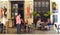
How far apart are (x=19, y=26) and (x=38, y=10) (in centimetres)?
206

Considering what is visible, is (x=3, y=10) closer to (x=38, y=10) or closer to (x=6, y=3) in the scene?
(x=6, y=3)

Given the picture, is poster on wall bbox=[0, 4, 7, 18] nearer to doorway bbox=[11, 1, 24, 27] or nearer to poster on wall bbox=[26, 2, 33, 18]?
doorway bbox=[11, 1, 24, 27]

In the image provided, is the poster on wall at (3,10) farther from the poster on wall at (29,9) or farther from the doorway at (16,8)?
the poster on wall at (29,9)

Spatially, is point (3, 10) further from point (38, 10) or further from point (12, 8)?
point (38, 10)

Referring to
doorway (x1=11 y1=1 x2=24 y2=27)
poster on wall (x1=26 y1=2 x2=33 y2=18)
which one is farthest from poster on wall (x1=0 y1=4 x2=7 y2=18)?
poster on wall (x1=26 y1=2 x2=33 y2=18)

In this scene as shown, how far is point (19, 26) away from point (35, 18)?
1512mm

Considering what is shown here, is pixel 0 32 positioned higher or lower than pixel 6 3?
lower

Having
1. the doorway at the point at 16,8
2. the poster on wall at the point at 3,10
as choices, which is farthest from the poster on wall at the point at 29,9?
the poster on wall at the point at 3,10

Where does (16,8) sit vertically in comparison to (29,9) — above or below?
above

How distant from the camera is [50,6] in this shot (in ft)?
64.1

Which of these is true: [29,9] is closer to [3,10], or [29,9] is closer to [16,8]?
[16,8]

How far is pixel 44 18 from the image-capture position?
64.6 ft

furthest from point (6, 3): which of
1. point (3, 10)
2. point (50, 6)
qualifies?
point (50, 6)

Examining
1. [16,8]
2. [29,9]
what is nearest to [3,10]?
[16,8]
